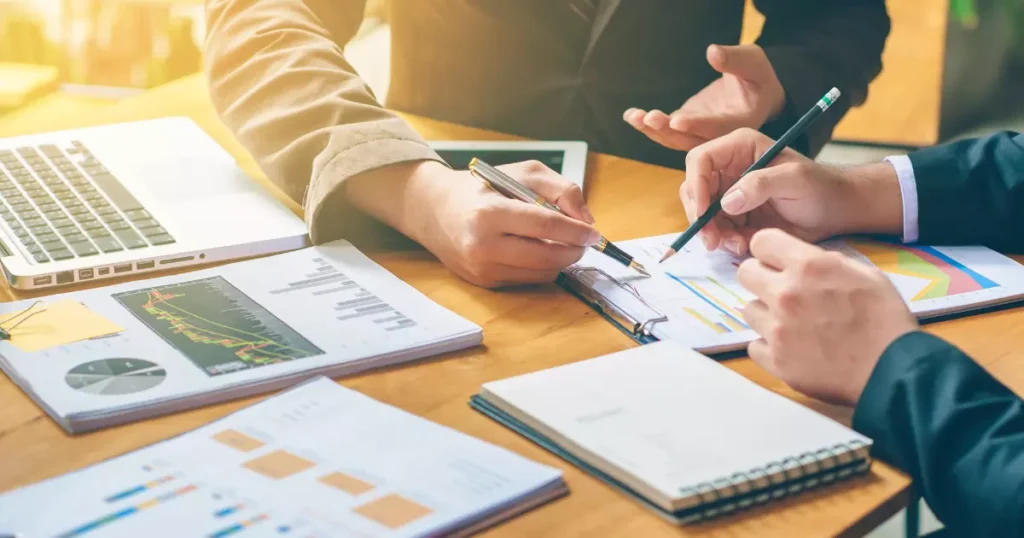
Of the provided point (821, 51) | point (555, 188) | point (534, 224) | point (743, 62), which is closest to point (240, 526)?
point (534, 224)

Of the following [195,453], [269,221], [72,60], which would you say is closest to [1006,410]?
[195,453]

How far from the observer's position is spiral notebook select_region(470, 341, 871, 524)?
65cm

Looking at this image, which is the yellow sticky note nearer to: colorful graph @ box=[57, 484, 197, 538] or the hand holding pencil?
colorful graph @ box=[57, 484, 197, 538]

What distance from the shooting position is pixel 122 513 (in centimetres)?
60

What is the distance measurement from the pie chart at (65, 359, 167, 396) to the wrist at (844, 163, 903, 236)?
703 millimetres

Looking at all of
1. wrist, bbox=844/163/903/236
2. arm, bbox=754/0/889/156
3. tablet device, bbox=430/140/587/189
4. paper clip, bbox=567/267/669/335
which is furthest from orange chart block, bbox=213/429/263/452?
arm, bbox=754/0/889/156

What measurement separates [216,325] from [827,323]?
47 cm

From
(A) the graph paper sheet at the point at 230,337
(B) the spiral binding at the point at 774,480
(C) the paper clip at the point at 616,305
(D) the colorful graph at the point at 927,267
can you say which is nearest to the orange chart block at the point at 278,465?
(A) the graph paper sheet at the point at 230,337

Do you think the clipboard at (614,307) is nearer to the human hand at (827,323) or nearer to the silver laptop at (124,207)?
the human hand at (827,323)

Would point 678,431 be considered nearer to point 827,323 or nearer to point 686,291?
point 827,323

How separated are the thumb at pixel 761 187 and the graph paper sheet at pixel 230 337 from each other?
32cm

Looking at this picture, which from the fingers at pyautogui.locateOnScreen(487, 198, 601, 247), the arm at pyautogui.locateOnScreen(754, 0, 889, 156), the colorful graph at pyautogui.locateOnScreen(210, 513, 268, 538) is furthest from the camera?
the arm at pyautogui.locateOnScreen(754, 0, 889, 156)

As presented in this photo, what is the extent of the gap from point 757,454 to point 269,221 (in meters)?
0.59

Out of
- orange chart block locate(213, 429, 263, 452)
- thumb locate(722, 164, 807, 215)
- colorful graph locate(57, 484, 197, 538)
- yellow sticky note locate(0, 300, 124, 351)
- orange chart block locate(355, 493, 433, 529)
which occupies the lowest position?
orange chart block locate(355, 493, 433, 529)
